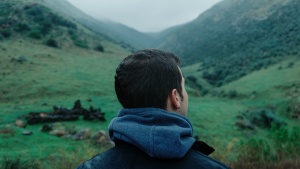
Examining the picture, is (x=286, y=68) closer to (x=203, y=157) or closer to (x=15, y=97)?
(x=15, y=97)

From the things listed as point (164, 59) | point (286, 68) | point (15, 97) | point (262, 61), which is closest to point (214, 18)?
point (262, 61)

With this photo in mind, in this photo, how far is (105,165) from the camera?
1993 millimetres

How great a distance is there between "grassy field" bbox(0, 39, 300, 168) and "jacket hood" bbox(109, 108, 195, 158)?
6.36 m

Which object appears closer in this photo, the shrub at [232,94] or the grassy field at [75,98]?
the grassy field at [75,98]

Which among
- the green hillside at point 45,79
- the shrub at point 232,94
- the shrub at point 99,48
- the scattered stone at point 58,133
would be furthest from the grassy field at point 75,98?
the shrub at point 99,48

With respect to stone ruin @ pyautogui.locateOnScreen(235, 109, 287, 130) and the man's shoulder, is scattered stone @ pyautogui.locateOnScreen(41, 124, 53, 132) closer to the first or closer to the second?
stone ruin @ pyautogui.locateOnScreen(235, 109, 287, 130)

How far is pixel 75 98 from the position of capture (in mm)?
25078

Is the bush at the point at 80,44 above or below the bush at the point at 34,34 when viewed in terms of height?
below

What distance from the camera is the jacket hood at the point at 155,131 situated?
180 cm

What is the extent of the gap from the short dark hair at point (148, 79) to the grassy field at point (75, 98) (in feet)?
20.8

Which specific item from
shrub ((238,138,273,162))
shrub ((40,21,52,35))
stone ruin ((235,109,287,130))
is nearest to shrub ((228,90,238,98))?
stone ruin ((235,109,287,130))

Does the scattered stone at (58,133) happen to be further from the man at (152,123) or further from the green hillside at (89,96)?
the man at (152,123)

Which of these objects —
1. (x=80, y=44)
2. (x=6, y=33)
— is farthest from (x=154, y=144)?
(x=80, y=44)

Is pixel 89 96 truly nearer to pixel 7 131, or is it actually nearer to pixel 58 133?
pixel 58 133
